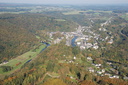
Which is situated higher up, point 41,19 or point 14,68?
point 41,19

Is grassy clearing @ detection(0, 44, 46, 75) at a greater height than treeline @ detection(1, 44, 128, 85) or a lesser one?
lesser

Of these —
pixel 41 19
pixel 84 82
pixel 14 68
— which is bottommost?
pixel 14 68

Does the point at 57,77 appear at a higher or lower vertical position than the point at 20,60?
higher

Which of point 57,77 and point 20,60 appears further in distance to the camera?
point 20,60

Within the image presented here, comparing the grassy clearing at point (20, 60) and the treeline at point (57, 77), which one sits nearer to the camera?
the treeline at point (57, 77)

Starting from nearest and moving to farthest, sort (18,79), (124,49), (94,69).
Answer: (18,79) < (94,69) < (124,49)

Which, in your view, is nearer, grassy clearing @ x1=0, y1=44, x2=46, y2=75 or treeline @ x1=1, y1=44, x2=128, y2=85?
treeline @ x1=1, y1=44, x2=128, y2=85

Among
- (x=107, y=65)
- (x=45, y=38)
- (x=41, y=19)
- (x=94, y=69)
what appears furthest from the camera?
(x=41, y=19)

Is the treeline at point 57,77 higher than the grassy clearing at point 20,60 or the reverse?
higher

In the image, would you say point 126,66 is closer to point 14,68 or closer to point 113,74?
point 113,74

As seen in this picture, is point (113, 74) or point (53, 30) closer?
point (113, 74)

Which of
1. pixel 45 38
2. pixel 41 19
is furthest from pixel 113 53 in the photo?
pixel 41 19
